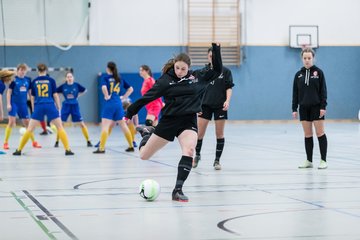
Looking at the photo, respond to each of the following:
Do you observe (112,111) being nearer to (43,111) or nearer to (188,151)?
(43,111)

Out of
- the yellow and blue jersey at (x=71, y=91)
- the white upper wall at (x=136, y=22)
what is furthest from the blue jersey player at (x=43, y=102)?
the white upper wall at (x=136, y=22)

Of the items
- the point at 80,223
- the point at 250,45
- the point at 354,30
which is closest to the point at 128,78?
the point at 250,45

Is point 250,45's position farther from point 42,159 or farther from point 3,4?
point 42,159

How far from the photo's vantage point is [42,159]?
44.5 feet

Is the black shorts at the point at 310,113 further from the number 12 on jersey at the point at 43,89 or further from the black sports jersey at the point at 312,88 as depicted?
the number 12 on jersey at the point at 43,89

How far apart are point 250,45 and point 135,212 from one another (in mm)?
24206

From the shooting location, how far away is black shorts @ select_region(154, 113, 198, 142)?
7781 mm

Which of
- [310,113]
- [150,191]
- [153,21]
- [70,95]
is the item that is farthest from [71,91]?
[150,191]

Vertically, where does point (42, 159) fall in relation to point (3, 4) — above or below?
below

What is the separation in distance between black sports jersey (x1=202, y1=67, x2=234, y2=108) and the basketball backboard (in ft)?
63.8

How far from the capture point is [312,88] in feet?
35.8

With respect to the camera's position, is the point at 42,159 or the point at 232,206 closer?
the point at 232,206

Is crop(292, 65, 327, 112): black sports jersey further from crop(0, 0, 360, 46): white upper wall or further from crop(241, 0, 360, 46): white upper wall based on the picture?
crop(241, 0, 360, 46): white upper wall

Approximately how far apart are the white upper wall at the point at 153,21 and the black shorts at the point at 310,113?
61.8 ft
